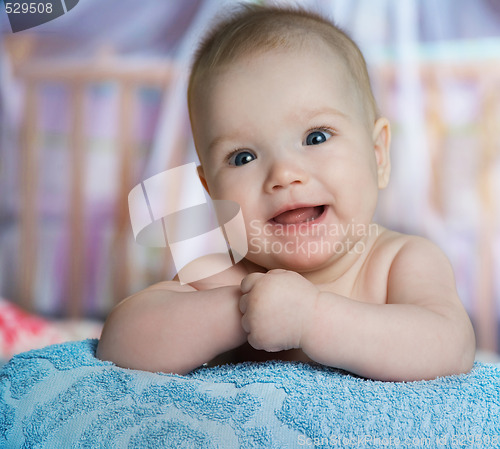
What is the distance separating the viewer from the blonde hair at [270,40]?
93 cm

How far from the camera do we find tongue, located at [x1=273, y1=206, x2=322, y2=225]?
34.2 inches

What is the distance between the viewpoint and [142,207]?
5.19ft

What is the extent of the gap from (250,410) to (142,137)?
172 centimetres

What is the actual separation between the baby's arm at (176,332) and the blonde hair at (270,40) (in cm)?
38

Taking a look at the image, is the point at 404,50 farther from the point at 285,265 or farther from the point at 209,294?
the point at 209,294

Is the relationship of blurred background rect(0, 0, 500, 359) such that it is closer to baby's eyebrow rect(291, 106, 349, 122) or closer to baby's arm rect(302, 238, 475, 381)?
baby's eyebrow rect(291, 106, 349, 122)

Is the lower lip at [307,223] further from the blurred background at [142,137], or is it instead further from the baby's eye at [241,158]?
the blurred background at [142,137]

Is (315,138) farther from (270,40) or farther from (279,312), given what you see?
(279,312)

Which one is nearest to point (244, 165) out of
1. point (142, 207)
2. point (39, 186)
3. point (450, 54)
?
point (142, 207)

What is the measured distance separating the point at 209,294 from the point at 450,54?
1576 mm

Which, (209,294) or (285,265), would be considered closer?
(209,294)
